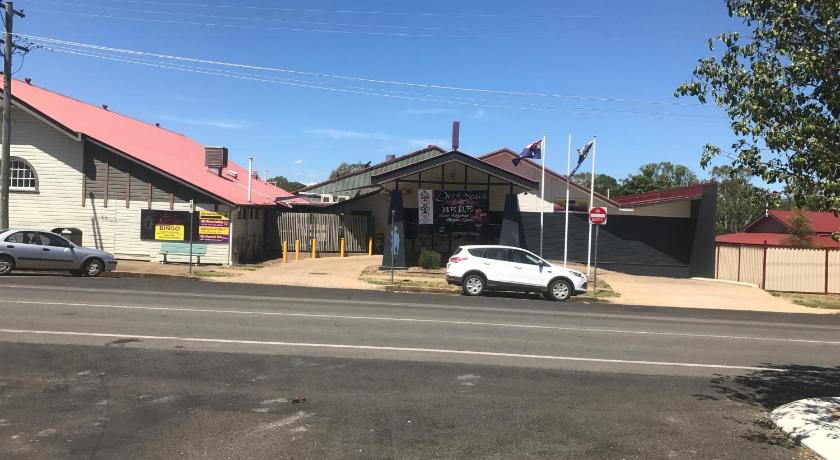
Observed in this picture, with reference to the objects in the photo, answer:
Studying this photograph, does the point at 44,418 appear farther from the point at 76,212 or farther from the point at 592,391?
the point at 76,212

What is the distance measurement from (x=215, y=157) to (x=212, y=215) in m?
11.1

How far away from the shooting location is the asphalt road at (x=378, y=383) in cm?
509

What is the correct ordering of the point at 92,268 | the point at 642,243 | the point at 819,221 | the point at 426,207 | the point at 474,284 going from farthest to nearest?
the point at 819,221
the point at 642,243
the point at 426,207
the point at 92,268
the point at 474,284

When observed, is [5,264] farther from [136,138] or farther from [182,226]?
[136,138]

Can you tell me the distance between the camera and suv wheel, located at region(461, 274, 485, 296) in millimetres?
18703

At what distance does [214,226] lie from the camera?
80.8 ft

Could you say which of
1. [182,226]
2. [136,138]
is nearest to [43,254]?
[182,226]

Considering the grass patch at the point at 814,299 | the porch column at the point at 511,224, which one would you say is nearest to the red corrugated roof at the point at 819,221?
the grass patch at the point at 814,299

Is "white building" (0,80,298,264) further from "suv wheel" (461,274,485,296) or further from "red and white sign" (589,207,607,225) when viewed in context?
"red and white sign" (589,207,607,225)

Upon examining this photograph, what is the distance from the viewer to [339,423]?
5.51 m

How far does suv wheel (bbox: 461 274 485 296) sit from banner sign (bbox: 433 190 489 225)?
26.2ft

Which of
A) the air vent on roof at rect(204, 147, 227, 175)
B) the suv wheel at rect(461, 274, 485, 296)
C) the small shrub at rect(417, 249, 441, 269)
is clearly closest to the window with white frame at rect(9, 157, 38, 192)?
the air vent on roof at rect(204, 147, 227, 175)

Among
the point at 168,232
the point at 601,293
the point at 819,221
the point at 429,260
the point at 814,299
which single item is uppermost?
the point at 819,221

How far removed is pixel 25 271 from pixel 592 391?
65.5ft
